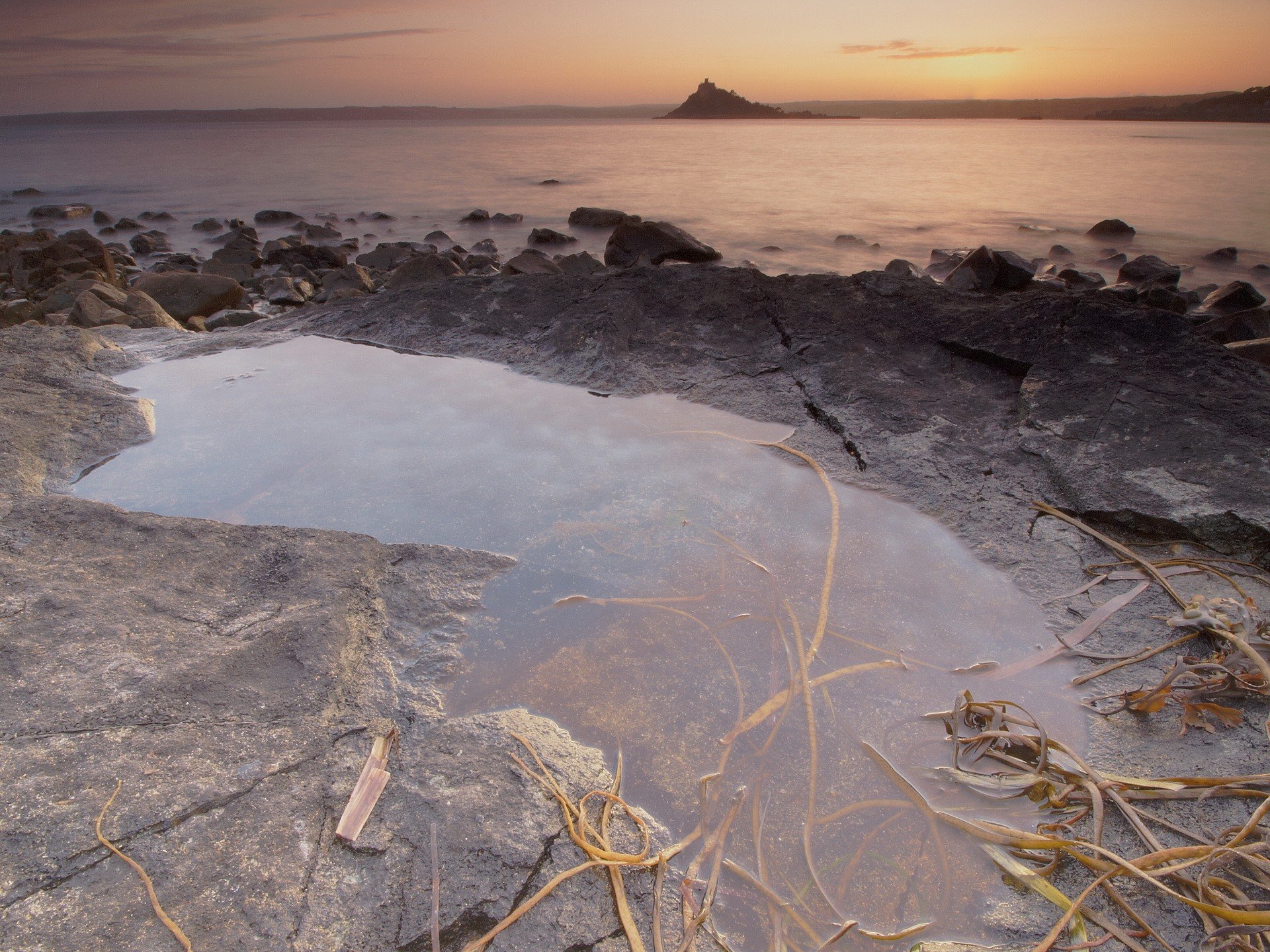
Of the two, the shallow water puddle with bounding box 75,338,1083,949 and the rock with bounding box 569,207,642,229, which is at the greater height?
the rock with bounding box 569,207,642,229

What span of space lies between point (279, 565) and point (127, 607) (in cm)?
34

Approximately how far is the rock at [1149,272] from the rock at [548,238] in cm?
641

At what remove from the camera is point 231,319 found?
4.90m

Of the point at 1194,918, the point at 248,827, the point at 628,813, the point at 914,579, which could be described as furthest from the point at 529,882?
the point at 914,579

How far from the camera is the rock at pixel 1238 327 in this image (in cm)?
424

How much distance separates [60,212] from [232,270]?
1059 centimetres

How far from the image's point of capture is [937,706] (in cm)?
163

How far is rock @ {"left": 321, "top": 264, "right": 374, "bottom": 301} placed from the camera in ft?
18.3

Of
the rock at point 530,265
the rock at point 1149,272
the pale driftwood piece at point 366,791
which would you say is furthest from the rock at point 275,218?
the pale driftwood piece at point 366,791

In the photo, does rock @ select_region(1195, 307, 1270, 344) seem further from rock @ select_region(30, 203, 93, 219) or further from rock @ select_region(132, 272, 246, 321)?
rock @ select_region(30, 203, 93, 219)

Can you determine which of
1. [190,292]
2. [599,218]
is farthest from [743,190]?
[190,292]

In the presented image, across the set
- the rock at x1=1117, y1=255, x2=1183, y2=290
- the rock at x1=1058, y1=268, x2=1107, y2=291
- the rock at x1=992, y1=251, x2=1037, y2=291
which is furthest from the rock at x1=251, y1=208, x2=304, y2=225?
the rock at x1=1117, y1=255, x2=1183, y2=290

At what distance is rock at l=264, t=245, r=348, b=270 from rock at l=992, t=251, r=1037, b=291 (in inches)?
238

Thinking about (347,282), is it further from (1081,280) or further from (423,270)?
(1081,280)
